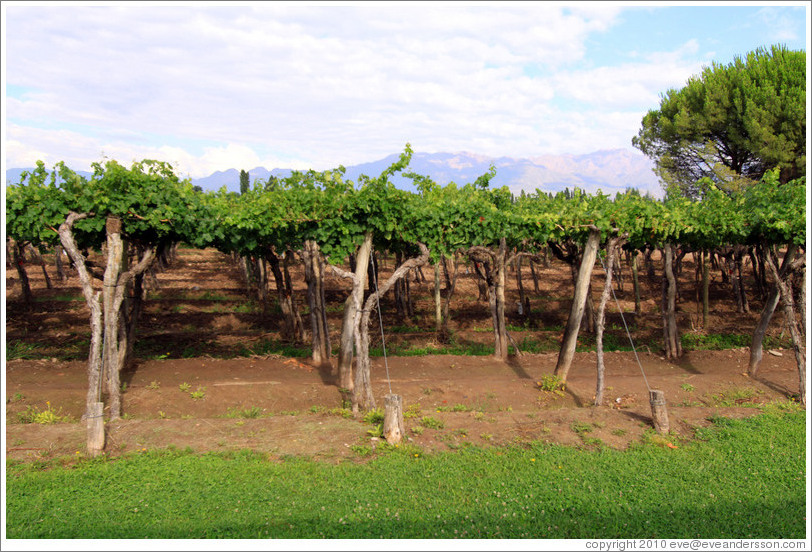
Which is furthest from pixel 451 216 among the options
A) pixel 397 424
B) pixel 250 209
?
pixel 397 424

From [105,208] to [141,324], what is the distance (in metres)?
8.70

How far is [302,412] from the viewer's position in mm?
9586

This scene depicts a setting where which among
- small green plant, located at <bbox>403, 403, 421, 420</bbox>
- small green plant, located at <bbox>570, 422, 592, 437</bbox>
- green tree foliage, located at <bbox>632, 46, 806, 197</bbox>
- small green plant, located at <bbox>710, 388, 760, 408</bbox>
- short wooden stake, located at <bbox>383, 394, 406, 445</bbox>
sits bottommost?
small green plant, located at <bbox>710, 388, 760, 408</bbox>

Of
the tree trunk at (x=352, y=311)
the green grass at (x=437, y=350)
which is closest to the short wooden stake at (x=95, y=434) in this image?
the tree trunk at (x=352, y=311)

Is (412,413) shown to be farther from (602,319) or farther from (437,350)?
(437,350)

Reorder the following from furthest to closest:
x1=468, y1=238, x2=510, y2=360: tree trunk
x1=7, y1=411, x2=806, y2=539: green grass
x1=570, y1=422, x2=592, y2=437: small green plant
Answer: x1=468, y1=238, x2=510, y2=360: tree trunk, x1=570, y1=422, x2=592, y2=437: small green plant, x1=7, y1=411, x2=806, y2=539: green grass

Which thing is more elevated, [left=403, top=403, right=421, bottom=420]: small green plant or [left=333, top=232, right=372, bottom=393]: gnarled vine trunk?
[left=333, top=232, right=372, bottom=393]: gnarled vine trunk

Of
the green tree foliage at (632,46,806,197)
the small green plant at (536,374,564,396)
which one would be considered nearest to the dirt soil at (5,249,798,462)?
the small green plant at (536,374,564,396)

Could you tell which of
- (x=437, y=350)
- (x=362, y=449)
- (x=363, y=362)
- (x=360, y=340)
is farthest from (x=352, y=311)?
(x=437, y=350)

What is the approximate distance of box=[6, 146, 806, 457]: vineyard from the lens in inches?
324

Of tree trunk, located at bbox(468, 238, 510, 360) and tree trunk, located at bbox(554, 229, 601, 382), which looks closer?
tree trunk, located at bbox(554, 229, 601, 382)

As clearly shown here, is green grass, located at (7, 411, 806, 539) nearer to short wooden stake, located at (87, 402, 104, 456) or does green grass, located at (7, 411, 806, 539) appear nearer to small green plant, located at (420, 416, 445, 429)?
short wooden stake, located at (87, 402, 104, 456)

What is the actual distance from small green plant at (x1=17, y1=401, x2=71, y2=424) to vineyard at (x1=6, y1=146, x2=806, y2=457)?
0.06 meters

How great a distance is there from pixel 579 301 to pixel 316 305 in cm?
604
